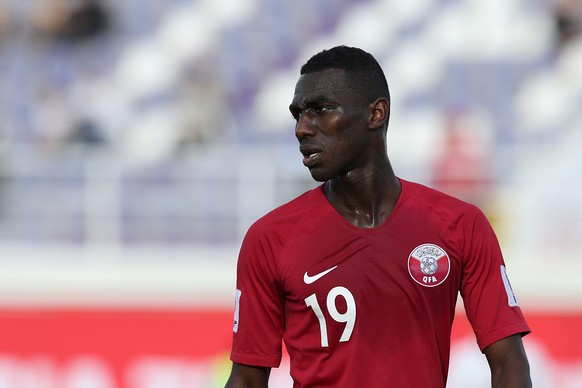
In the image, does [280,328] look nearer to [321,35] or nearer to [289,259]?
[289,259]

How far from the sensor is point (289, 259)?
375 cm

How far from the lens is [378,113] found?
3.88 metres

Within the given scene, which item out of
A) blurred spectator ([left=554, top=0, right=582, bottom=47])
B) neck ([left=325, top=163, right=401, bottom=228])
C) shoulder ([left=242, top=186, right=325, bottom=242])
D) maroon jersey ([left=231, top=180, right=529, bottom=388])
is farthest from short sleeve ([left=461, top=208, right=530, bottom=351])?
blurred spectator ([left=554, top=0, right=582, bottom=47])

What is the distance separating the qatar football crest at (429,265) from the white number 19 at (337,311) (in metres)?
0.22

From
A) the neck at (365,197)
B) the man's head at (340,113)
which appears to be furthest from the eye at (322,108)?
the neck at (365,197)

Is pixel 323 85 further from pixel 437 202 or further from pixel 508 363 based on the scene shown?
pixel 508 363

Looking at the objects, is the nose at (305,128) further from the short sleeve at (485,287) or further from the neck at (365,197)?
the short sleeve at (485,287)

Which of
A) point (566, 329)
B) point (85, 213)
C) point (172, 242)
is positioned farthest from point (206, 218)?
point (566, 329)

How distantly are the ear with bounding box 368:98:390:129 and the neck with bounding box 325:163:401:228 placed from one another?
159 millimetres

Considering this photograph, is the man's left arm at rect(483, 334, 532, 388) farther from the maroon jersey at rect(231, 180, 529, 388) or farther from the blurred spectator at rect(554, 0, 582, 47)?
Answer: the blurred spectator at rect(554, 0, 582, 47)

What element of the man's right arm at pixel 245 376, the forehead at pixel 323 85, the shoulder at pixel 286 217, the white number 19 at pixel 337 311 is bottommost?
the man's right arm at pixel 245 376

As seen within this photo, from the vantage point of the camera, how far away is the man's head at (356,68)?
12.4 ft

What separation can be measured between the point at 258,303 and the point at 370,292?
392mm

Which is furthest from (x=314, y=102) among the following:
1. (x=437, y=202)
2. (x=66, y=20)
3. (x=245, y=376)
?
(x=66, y=20)
